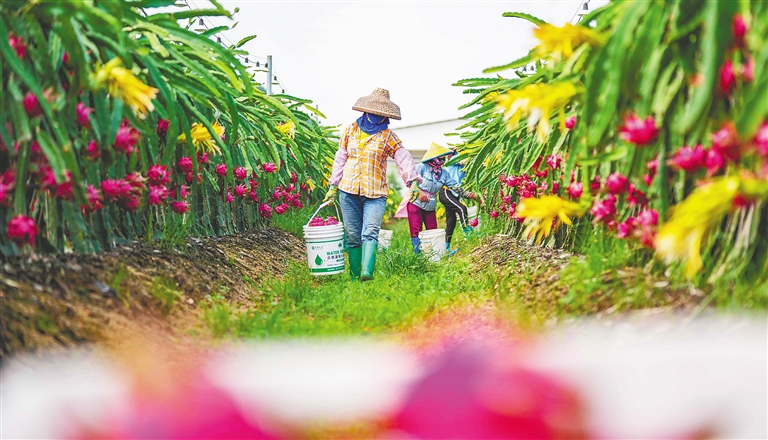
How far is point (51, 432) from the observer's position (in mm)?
1686

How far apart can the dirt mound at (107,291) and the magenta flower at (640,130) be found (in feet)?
6.64

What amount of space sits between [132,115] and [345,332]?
1371 mm

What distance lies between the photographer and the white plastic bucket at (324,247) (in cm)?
509

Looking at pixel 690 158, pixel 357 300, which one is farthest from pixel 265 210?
pixel 690 158

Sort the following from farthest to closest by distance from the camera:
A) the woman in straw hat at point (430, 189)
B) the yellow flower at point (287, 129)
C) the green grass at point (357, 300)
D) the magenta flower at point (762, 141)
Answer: the woman in straw hat at point (430, 189), the yellow flower at point (287, 129), the green grass at point (357, 300), the magenta flower at point (762, 141)

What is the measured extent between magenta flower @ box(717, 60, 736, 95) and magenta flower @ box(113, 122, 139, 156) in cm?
237

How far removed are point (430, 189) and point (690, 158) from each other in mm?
5057

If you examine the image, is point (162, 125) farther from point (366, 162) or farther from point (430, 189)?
point (430, 189)

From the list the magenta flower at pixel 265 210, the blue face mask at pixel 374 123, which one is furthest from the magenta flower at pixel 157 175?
the magenta flower at pixel 265 210

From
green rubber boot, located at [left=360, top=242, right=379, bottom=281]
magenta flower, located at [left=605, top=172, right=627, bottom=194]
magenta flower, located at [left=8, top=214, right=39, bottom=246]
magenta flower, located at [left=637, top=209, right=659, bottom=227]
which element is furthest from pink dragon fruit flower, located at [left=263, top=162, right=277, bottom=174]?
magenta flower, located at [left=637, top=209, right=659, bottom=227]

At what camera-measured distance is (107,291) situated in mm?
2781

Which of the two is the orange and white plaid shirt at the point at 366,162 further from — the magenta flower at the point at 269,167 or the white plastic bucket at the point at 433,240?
the white plastic bucket at the point at 433,240

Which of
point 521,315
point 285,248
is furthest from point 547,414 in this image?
point 285,248

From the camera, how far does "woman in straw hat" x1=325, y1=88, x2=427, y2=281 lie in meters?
5.22
